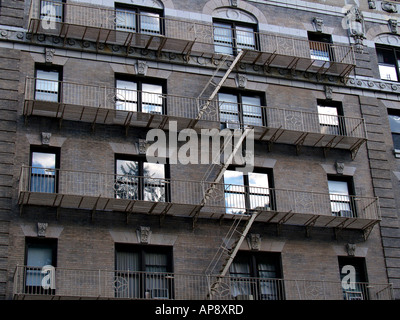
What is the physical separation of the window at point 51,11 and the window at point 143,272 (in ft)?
30.6

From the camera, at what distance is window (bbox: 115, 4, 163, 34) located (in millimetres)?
31719

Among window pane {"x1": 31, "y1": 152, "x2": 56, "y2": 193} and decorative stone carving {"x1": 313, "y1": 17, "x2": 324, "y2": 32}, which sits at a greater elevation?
A: decorative stone carving {"x1": 313, "y1": 17, "x2": 324, "y2": 32}

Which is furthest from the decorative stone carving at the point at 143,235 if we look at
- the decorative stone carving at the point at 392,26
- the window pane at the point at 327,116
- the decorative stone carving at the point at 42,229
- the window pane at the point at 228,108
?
the decorative stone carving at the point at 392,26

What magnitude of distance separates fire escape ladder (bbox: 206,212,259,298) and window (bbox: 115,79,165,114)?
5.42m

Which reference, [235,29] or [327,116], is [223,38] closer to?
[235,29]

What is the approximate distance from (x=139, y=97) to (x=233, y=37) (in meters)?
5.34

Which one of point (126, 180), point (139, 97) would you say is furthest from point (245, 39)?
point (126, 180)

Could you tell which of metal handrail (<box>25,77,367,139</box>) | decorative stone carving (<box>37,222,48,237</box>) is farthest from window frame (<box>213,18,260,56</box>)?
decorative stone carving (<box>37,222,48,237</box>)

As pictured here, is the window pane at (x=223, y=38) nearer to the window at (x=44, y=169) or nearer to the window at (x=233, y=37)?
the window at (x=233, y=37)

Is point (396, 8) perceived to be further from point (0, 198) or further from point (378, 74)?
point (0, 198)

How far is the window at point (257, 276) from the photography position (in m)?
28.4

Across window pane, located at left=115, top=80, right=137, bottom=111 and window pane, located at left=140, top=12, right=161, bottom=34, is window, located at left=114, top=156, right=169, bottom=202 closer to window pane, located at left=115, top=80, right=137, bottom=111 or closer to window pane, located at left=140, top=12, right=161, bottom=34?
window pane, located at left=115, top=80, right=137, bottom=111

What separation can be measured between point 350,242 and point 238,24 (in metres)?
10.3
